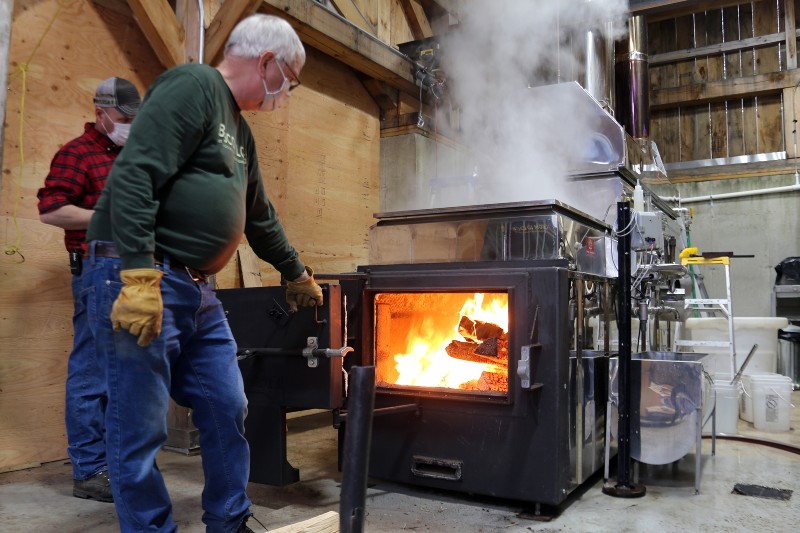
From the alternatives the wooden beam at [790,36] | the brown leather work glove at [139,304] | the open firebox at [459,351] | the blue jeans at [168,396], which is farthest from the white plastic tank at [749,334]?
the brown leather work glove at [139,304]

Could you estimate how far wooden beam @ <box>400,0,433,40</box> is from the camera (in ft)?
18.6

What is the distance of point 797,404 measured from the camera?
210 inches

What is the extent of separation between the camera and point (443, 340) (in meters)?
3.07

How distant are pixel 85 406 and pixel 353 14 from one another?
3525mm

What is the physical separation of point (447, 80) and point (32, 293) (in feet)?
11.6

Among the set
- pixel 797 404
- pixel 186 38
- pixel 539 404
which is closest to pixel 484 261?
pixel 539 404

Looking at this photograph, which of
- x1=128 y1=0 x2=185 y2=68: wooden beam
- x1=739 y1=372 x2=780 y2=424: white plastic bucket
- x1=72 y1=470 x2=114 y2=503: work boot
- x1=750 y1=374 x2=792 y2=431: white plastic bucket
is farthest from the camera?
x1=739 y1=372 x2=780 y2=424: white plastic bucket

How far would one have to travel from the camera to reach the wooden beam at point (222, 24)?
3439mm

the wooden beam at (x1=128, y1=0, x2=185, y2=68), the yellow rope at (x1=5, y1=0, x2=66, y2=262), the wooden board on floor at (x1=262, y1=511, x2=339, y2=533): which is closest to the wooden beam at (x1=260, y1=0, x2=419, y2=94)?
the wooden beam at (x1=128, y1=0, x2=185, y2=68)

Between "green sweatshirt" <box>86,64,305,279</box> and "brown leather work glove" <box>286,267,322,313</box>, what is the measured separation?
1.68ft

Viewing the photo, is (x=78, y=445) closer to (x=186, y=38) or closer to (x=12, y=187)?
(x=12, y=187)

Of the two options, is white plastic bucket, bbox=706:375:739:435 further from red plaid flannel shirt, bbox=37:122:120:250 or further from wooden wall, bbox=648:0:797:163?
wooden wall, bbox=648:0:797:163

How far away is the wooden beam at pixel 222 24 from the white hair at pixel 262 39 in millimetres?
1834

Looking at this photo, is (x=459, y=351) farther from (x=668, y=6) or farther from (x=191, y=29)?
(x=668, y=6)
